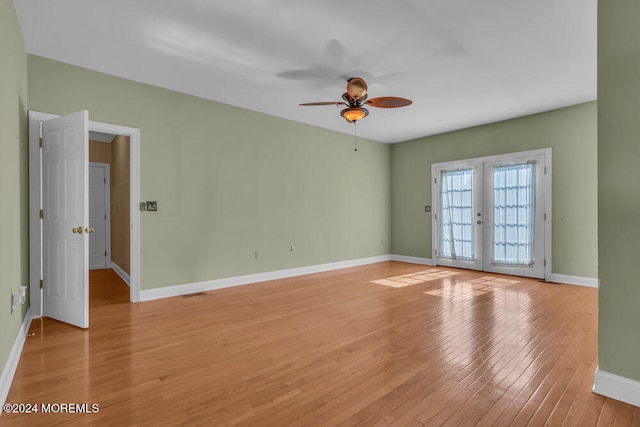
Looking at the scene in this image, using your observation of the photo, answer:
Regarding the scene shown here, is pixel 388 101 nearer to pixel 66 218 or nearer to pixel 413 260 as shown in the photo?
pixel 66 218

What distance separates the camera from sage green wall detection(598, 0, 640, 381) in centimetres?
206

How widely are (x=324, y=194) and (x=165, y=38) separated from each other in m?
4.09

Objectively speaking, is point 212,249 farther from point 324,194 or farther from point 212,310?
point 324,194

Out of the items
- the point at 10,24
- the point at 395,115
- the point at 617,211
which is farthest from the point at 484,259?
the point at 10,24

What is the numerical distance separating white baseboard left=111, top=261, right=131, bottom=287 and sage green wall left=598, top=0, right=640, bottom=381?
19.3ft

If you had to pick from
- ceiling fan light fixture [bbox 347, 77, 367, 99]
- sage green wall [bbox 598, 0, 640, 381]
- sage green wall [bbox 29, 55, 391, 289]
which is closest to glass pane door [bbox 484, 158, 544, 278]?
sage green wall [bbox 29, 55, 391, 289]

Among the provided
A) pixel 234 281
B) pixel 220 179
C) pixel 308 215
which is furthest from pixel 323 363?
pixel 308 215

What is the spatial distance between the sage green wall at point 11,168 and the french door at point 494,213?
270 inches

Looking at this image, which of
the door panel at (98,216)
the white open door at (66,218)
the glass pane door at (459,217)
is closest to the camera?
the white open door at (66,218)

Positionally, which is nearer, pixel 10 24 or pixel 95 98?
pixel 10 24

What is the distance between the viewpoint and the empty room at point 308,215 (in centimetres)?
212

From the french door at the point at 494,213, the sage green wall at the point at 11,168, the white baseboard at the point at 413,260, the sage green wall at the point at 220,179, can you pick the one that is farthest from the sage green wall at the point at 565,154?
the sage green wall at the point at 11,168

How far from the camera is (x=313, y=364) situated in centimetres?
257

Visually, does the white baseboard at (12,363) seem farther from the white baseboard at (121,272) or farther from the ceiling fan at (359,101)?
the ceiling fan at (359,101)
